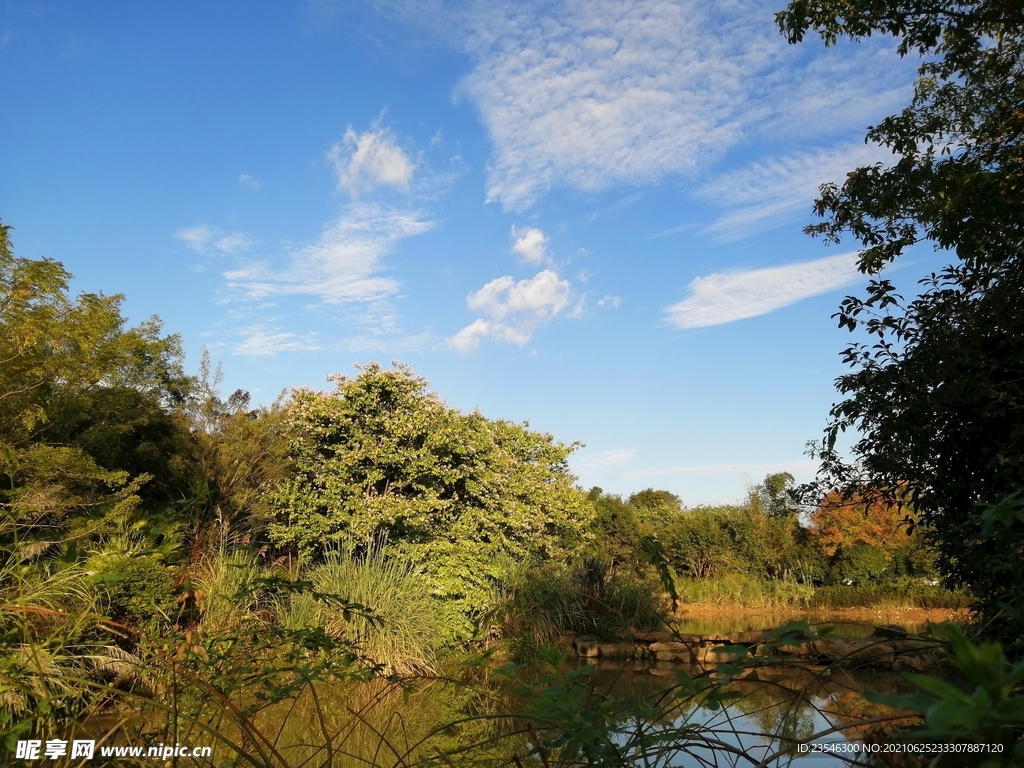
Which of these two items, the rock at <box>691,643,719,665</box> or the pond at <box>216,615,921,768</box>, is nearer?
the pond at <box>216,615,921,768</box>

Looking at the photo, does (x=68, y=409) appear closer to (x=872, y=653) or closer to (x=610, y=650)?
(x=610, y=650)

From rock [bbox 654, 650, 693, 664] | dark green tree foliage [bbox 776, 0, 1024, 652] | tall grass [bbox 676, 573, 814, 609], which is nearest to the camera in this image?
dark green tree foliage [bbox 776, 0, 1024, 652]

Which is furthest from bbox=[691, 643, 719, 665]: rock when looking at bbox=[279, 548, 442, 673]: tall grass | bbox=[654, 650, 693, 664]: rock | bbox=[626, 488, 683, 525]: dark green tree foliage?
bbox=[626, 488, 683, 525]: dark green tree foliage

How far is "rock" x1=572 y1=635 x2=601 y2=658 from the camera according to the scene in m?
9.12

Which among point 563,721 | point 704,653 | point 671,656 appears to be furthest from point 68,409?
point 563,721

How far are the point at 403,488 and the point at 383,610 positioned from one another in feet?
10.2

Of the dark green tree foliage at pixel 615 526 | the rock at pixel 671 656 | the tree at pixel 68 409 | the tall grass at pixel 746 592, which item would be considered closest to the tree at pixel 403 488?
the tree at pixel 68 409

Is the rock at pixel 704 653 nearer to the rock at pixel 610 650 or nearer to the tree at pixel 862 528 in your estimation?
the rock at pixel 610 650

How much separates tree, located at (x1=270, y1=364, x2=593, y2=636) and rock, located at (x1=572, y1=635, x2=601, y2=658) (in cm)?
146

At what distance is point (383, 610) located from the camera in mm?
7098

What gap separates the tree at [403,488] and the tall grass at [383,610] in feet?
2.19

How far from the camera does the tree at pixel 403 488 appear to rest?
9203mm

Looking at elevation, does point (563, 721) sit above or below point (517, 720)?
above

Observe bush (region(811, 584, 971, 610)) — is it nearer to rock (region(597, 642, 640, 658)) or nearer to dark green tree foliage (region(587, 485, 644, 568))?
dark green tree foliage (region(587, 485, 644, 568))
